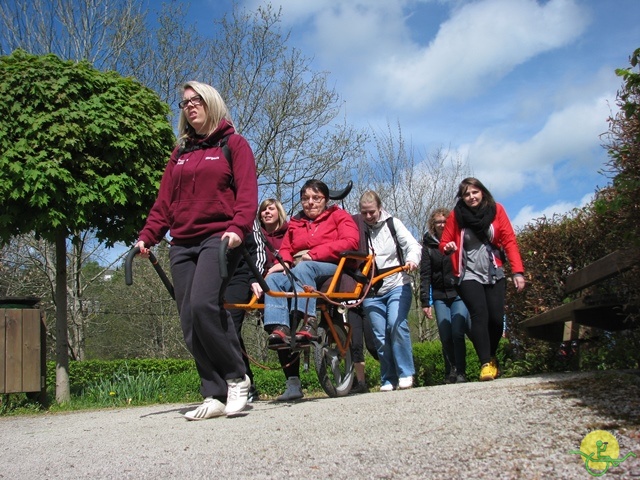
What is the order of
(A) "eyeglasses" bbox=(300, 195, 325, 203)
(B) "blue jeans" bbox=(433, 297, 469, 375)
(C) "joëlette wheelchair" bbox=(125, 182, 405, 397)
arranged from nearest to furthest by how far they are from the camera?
(C) "joëlette wheelchair" bbox=(125, 182, 405, 397), (A) "eyeglasses" bbox=(300, 195, 325, 203), (B) "blue jeans" bbox=(433, 297, 469, 375)

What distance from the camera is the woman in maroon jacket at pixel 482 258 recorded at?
6.41 meters

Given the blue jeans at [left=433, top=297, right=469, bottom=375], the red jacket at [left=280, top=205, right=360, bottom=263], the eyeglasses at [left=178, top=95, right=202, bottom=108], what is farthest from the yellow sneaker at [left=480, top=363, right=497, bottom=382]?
the eyeglasses at [left=178, top=95, right=202, bottom=108]

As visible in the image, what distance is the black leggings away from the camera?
6.39m

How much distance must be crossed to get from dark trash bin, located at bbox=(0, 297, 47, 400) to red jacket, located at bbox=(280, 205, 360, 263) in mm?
3465

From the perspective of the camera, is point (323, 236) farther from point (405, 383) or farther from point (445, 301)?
point (445, 301)

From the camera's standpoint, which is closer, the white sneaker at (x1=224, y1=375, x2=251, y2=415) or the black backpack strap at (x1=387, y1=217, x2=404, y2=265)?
the white sneaker at (x1=224, y1=375, x2=251, y2=415)

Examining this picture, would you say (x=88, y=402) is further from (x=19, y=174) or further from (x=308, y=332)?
(x=308, y=332)

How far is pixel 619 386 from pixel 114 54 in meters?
14.3

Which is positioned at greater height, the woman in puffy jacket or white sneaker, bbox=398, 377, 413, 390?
the woman in puffy jacket

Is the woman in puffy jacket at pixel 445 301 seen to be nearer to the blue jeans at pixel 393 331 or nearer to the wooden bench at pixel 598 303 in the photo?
the blue jeans at pixel 393 331

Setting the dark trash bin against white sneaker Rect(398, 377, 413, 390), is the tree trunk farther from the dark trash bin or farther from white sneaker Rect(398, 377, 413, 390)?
white sneaker Rect(398, 377, 413, 390)

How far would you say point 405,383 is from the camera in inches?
263

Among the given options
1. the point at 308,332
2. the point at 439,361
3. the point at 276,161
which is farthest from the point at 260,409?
the point at 276,161

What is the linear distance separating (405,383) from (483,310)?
103cm
